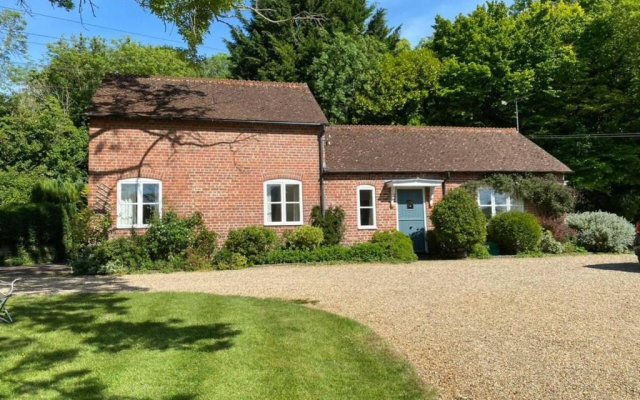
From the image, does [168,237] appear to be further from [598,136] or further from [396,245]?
[598,136]

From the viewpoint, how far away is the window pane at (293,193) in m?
17.2

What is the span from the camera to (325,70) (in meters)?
29.0

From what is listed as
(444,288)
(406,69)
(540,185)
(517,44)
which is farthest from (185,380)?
(517,44)

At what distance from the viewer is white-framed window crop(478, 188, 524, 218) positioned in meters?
18.6

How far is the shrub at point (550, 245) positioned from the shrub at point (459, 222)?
2.70 metres

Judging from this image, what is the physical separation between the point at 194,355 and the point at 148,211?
10996 mm

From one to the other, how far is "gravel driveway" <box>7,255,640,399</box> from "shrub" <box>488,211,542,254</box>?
2030 mm

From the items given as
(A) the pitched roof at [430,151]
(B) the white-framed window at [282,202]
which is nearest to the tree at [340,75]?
(A) the pitched roof at [430,151]

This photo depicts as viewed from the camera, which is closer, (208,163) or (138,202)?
(138,202)

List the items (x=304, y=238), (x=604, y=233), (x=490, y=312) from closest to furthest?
(x=490, y=312) → (x=304, y=238) → (x=604, y=233)

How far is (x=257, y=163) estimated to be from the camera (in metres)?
16.8

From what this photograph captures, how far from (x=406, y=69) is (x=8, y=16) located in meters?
20.4

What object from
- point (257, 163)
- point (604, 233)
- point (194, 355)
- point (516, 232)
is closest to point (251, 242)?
point (257, 163)

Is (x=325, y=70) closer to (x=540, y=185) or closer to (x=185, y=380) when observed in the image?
(x=540, y=185)
